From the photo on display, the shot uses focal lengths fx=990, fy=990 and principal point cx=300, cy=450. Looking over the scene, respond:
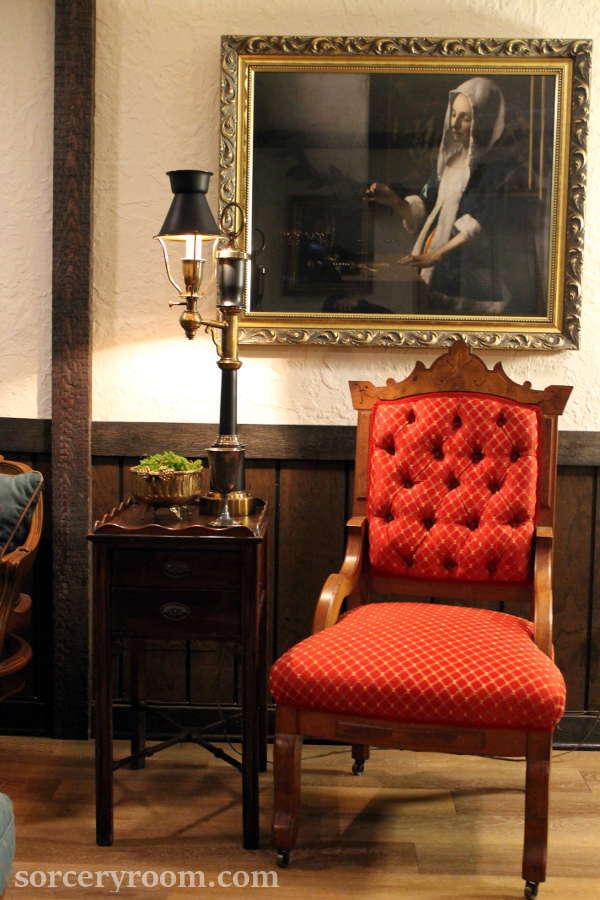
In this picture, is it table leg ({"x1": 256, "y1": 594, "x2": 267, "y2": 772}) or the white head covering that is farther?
the white head covering

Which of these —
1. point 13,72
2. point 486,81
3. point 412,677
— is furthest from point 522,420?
point 13,72

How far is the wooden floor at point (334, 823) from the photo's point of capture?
8.09 feet

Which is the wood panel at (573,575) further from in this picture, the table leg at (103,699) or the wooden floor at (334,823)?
the table leg at (103,699)

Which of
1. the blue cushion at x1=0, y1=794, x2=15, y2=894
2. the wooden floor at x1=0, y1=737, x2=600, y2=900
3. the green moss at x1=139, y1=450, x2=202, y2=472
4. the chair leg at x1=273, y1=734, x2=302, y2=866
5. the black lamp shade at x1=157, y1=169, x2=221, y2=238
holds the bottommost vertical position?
the wooden floor at x1=0, y1=737, x2=600, y2=900

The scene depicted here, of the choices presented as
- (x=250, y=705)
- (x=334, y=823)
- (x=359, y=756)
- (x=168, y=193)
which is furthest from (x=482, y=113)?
(x=334, y=823)

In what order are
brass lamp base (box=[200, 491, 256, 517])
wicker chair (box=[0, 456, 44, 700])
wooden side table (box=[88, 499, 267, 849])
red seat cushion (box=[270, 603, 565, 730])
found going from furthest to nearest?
1. brass lamp base (box=[200, 491, 256, 517])
2. wicker chair (box=[0, 456, 44, 700])
3. wooden side table (box=[88, 499, 267, 849])
4. red seat cushion (box=[270, 603, 565, 730])

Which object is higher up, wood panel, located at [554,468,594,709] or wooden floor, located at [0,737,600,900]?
wood panel, located at [554,468,594,709]

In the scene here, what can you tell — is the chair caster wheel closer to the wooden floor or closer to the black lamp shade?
the wooden floor

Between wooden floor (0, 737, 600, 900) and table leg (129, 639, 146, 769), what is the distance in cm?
8

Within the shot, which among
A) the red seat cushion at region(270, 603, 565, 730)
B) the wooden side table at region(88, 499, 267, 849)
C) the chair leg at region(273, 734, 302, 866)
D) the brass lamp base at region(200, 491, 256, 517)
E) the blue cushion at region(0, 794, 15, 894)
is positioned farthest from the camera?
the brass lamp base at region(200, 491, 256, 517)

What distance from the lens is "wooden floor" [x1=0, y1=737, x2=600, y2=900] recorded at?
8.09 ft

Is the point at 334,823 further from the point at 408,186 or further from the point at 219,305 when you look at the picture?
the point at 408,186

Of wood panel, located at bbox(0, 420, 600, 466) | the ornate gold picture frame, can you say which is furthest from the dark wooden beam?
the ornate gold picture frame

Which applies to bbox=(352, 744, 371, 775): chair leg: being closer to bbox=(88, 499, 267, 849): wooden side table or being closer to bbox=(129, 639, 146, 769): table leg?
bbox=(88, 499, 267, 849): wooden side table
